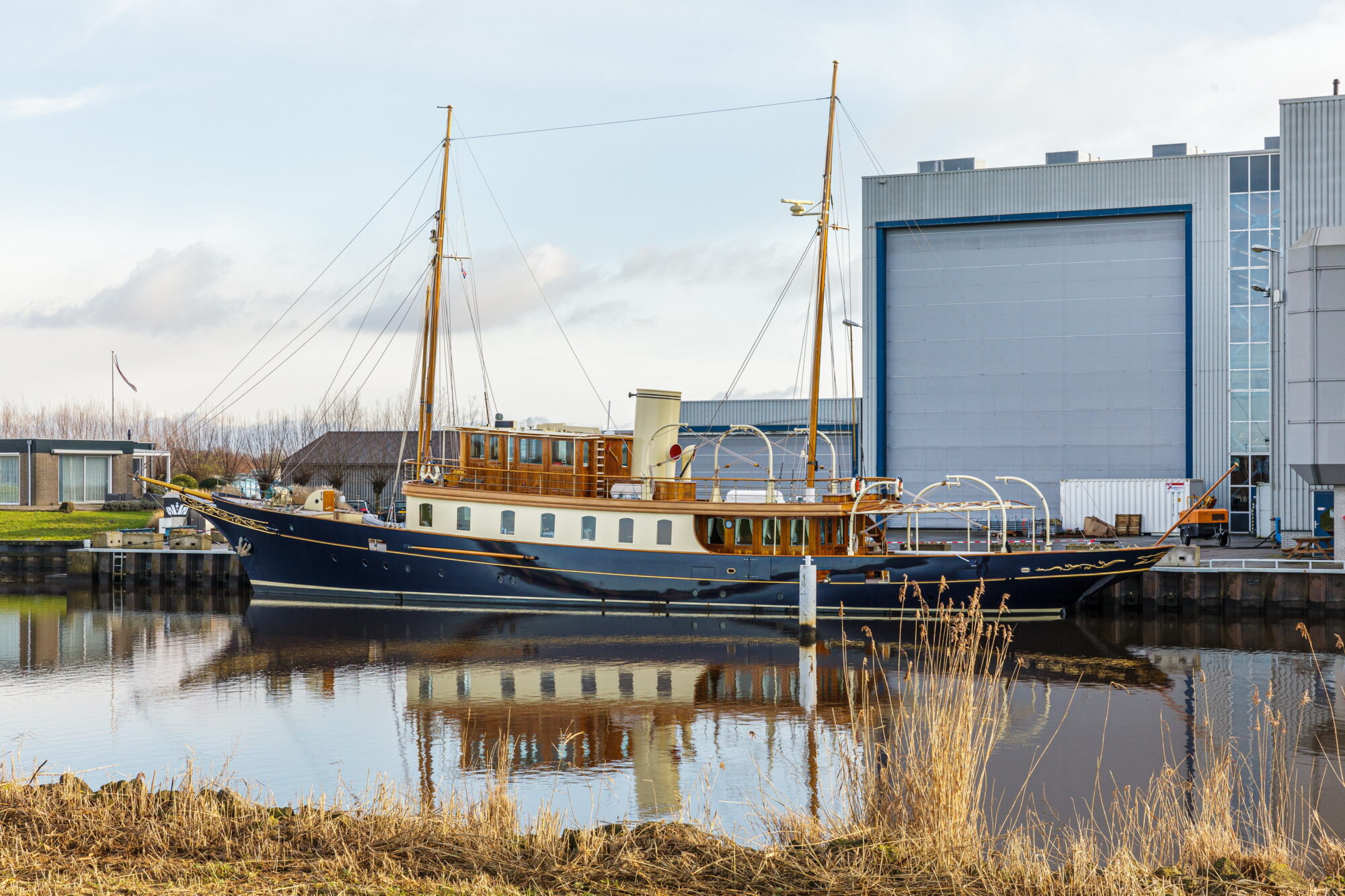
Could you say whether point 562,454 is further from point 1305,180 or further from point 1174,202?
point 1305,180

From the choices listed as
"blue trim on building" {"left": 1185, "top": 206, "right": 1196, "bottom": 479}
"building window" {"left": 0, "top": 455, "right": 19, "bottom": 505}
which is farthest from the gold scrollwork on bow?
"blue trim on building" {"left": 1185, "top": 206, "right": 1196, "bottom": 479}

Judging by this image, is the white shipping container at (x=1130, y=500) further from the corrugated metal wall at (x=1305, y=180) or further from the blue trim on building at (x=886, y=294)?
the corrugated metal wall at (x=1305, y=180)

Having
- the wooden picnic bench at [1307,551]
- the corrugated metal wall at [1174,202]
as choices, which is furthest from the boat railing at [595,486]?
the corrugated metal wall at [1174,202]

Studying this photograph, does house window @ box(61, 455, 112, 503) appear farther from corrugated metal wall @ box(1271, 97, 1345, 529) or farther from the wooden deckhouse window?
corrugated metal wall @ box(1271, 97, 1345, 529)

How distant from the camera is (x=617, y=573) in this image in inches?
1081

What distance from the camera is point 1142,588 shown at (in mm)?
28781

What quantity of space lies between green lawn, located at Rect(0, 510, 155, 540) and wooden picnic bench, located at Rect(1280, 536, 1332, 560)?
3861 centimetres

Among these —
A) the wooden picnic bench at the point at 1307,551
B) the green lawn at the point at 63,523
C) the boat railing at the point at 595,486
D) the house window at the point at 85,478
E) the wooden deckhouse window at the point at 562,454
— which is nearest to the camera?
the boat railing at the point at 595,486

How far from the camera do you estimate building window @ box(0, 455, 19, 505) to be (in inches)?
1981

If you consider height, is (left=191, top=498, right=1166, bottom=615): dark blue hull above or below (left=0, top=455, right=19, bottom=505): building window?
below

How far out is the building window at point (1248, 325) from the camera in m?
39.9

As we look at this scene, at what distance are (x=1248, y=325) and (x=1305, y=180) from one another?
5350 millimetres

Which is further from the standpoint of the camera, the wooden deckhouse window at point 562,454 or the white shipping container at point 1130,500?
the white shipping container at point 1130,500

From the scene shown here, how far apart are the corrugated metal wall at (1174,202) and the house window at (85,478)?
38150mm
